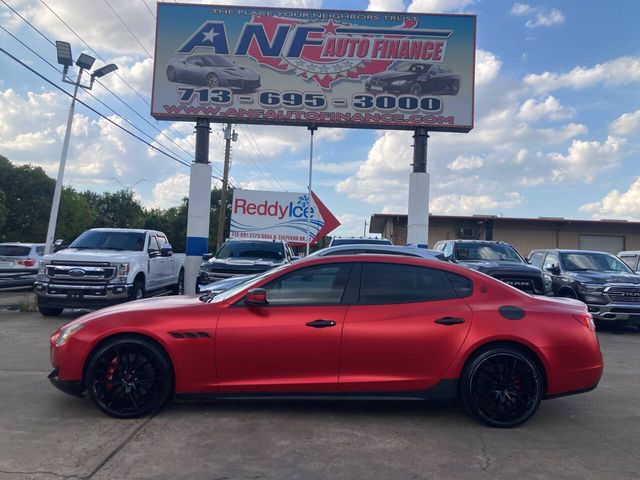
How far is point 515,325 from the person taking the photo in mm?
4996

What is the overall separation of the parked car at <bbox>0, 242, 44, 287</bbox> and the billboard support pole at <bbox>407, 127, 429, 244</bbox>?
11.4 meters

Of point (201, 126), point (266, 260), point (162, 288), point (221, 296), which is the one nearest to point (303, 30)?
point (201, 126)

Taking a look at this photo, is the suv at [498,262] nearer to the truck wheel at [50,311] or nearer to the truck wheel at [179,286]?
the truck wheel at [179,286]

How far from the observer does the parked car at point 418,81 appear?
A: 53.1 feet

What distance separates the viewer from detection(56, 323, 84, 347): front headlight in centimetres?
505

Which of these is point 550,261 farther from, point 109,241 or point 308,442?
point 308,442

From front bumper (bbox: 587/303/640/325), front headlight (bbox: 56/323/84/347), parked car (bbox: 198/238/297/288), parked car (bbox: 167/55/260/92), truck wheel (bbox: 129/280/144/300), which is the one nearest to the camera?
front headlight (bbox: 56/323/84/347)

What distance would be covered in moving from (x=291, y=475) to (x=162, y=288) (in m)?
11.1

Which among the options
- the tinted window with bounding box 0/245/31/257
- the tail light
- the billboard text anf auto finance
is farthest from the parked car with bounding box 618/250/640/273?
the tinted window with bounding box 0/245/31/257

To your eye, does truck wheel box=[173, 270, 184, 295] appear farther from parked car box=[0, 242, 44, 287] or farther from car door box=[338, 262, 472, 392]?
car door box=[338, 262, 472, 392]

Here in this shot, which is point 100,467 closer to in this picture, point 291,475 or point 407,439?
point 291,475

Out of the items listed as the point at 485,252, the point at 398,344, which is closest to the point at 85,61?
the point at 485,252

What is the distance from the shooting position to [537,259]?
15.2m

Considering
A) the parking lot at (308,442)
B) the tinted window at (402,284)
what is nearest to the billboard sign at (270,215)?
the parking lot at (308,442)
